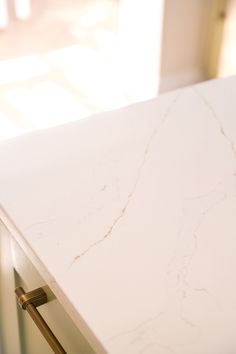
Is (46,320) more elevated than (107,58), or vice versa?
(107,58)

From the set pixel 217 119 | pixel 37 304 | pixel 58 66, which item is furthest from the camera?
pixel 58 66

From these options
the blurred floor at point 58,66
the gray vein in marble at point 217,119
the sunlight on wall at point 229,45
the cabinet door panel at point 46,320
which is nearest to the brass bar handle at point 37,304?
the cabinet door panel at point 46,320

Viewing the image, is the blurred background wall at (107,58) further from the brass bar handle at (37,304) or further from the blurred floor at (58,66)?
the brass bar handle at (37,304)

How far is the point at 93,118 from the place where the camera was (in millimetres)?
1031

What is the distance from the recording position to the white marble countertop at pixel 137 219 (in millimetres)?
639

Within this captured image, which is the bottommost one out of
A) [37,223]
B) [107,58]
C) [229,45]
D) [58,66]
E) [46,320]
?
[46,320]

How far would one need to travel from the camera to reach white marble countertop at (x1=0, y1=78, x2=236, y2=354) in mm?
639

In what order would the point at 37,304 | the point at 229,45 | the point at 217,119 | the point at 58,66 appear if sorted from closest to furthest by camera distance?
1. the point at 37,304
2. the point at 217,119
3. the point at 229,45
4. the point at 58,66

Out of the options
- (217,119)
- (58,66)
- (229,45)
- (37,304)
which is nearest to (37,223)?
(37,304)

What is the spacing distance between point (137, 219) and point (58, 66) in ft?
8.61

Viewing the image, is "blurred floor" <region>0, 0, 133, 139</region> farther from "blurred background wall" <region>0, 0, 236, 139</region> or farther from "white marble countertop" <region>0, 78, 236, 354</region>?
"white marble countertop" <region>0, 78, 236, 354</region>

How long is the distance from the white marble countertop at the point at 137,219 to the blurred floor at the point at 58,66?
5.66ft

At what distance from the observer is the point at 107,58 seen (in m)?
3.37

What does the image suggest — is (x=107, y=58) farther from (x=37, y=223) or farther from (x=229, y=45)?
(x=37, y=223)
